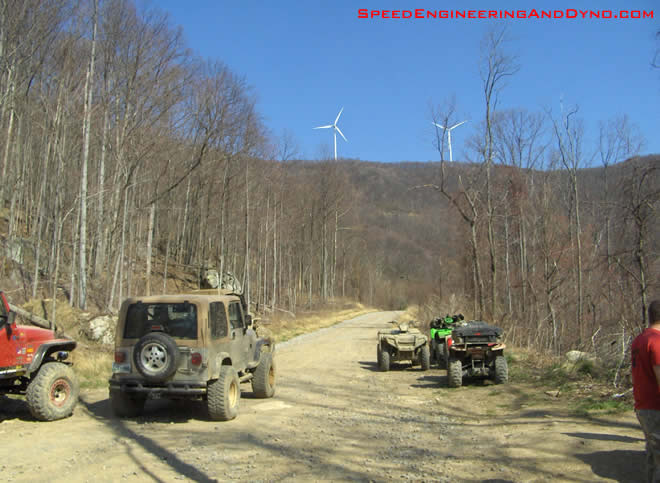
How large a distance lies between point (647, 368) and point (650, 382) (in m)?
0.13

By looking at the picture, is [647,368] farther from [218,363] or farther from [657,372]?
[218,363]

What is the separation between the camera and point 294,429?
8719 millimetres

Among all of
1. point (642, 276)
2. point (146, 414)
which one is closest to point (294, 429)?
point (146, 414)

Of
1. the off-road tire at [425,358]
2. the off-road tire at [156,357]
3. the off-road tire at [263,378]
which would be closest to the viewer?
the off-road tire at [156,357]

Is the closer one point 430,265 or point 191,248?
point 191,248

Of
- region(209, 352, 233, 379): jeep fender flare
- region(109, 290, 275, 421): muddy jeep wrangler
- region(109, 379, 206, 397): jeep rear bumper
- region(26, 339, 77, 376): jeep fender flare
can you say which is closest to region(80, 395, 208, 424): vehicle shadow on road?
region(109, 290, 275, 421): muddy jeep wrangler

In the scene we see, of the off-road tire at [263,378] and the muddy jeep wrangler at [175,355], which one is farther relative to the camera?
the off-road tire at [263,378]

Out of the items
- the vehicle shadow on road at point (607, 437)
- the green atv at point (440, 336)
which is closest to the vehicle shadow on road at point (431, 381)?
the green atv at point (440, 336)

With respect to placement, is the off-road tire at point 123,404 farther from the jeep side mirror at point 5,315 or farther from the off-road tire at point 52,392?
the jeep side mirror at point 5,315

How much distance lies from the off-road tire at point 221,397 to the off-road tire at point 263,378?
1865 millimetres

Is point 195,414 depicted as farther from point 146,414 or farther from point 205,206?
point 205,206

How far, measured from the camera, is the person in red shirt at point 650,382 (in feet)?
15.9

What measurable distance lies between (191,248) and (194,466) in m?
34.6

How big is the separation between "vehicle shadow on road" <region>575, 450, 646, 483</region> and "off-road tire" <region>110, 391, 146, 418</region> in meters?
7.02
